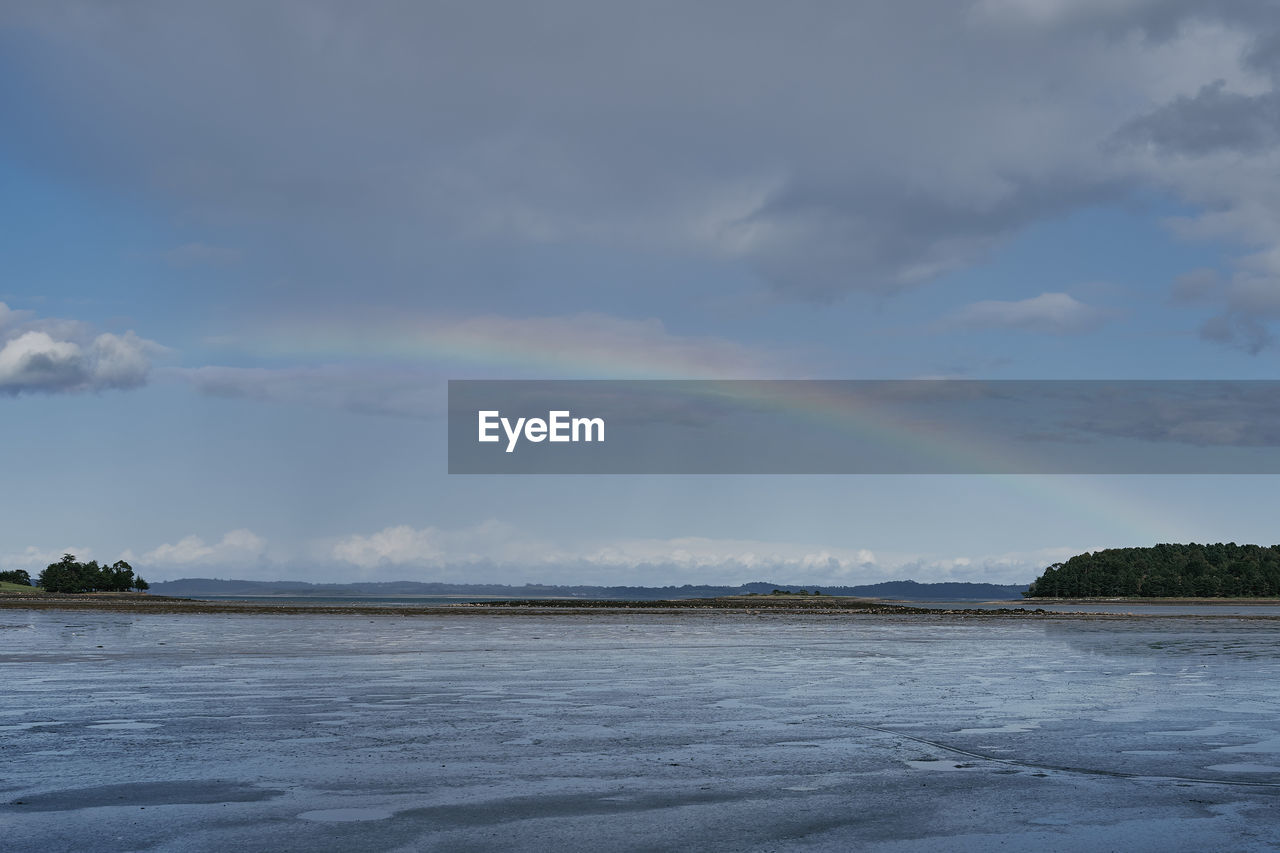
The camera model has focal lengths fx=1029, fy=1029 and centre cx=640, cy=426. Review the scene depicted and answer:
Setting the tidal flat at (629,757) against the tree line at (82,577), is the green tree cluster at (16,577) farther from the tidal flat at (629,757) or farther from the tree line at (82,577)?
the tidal flat at (629,757)

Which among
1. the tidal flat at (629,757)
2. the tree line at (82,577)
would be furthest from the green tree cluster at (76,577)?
the tidal flat at (629,757)

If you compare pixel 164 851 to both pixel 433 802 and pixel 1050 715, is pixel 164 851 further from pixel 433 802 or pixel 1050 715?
pixel 1050 715

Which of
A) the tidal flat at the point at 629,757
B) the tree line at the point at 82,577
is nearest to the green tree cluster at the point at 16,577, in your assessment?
the tree line at the point at 82,577

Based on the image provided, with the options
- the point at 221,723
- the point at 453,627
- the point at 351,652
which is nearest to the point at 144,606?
the point at 453,627

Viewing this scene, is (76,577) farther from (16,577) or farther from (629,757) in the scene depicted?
(629,757)

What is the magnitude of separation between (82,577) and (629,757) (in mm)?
161515

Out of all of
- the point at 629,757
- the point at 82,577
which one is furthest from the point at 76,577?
the point at 629,757

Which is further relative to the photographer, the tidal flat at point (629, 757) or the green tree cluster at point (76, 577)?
the green tree cluster at point (76, 577)

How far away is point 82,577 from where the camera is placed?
155m

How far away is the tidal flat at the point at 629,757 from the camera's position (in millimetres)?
12656

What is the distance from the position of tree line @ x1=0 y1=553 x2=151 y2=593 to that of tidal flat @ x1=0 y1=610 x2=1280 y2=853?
432 ft

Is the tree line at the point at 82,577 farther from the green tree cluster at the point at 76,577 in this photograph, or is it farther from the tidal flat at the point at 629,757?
the tidal flat at the point at 629,757

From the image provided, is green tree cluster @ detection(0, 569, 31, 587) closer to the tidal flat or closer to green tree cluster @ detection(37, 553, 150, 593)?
green tree cluster @ detection(37, 553, 150, 593)

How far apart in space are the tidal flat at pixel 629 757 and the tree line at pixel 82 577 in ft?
432
